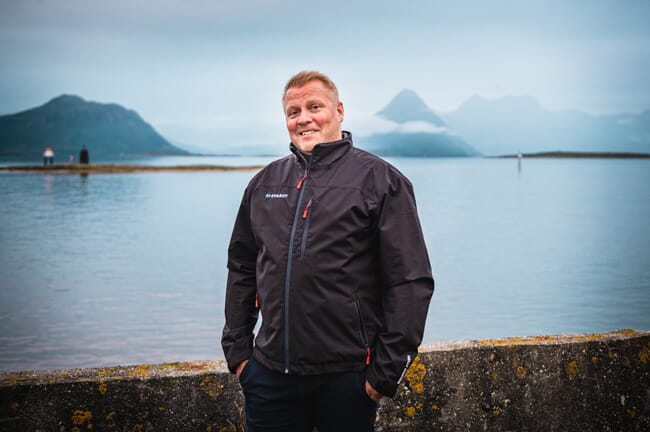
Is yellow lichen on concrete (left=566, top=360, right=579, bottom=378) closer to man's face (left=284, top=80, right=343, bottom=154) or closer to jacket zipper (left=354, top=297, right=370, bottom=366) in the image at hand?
jacket zipper (left=354, top=297, right=370, bottom=366)

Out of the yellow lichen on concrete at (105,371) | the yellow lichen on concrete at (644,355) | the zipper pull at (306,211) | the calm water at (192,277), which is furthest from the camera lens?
the calm water at (192,277)

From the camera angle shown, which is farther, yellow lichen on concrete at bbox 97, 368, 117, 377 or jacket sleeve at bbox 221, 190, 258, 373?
yellow lichen on concrete at bbox 97, 368, 117, 377

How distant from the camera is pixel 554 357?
3.30 metres

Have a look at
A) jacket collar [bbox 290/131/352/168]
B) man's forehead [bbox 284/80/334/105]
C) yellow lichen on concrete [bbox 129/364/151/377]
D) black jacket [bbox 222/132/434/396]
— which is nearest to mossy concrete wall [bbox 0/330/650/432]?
yellow lichen on concrete [bbox 129/364/151/377]

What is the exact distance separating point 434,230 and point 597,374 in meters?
24.8

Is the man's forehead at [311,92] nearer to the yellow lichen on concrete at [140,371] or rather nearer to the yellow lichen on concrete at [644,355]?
the yellow lichen on concrete at [140,371]

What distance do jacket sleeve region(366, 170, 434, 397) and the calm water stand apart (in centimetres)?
784

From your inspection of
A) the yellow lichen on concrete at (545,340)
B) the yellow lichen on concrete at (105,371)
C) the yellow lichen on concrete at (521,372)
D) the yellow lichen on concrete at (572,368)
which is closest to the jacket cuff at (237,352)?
the yellow lichen on concrete at (105,371)

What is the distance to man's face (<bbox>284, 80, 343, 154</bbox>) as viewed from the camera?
2.47 meters

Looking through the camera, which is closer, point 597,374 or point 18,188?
point 597,374

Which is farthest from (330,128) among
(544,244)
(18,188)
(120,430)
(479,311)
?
(18,188)

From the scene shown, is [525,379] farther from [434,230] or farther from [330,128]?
[434,230]

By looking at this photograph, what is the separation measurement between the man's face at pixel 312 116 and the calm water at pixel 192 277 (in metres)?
7.73

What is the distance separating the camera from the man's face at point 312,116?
2.47 meters
